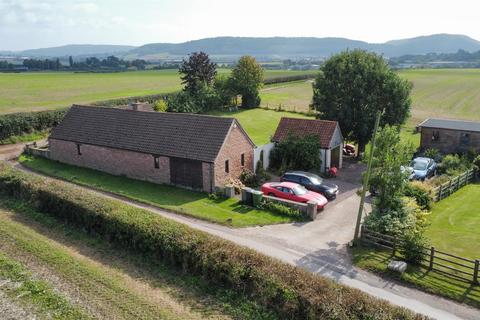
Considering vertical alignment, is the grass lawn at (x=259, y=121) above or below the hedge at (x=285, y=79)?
below

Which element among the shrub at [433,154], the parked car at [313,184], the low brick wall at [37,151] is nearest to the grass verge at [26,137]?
the low brick wall at [37,151]

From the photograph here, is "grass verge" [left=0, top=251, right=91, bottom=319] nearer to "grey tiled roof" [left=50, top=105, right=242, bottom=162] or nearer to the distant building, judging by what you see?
"grey tiled roof" [left=50, top=105, right=242, bottom=162]

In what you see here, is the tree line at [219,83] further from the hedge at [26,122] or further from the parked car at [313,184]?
the parked car at [313,184]

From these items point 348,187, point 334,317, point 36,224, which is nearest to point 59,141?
point 36,224

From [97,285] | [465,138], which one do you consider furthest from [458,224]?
[97,285]

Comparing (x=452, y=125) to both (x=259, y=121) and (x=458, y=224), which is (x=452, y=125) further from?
(x=259, y=121)
